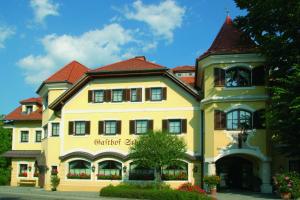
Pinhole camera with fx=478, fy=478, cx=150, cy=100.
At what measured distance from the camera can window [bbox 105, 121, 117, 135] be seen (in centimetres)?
3638

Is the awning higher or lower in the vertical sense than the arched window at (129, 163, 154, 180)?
higher

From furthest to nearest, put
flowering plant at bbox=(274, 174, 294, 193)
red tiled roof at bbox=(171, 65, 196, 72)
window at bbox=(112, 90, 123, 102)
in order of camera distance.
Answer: red tiled roof at bbox=(171, 65, 196, 72), window at bbox=(112, 90, 123, 102), flowering plant at bbox=(274, 174, 294, 193)

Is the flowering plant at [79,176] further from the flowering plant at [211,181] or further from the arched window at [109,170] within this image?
the flowering plant at [211,181]

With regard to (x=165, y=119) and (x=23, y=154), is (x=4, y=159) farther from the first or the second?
(x=165, y=119)

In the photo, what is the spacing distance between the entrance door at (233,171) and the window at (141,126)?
5933mm

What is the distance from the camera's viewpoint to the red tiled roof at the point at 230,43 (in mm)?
31953

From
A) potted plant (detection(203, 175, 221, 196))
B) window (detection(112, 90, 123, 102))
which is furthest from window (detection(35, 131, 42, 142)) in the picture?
potted plant (detection(203, 175, 221, 196))

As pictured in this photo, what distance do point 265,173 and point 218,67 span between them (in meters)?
7.59

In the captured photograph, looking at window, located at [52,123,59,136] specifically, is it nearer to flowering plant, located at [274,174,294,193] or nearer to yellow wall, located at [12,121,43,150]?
yellow wall, located at [12,121,43,150]

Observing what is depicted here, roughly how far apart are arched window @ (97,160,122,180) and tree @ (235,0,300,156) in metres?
12.1

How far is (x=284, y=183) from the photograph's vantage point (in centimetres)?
2598

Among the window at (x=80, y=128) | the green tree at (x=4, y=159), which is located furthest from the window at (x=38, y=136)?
the window at (x=80, y=128)

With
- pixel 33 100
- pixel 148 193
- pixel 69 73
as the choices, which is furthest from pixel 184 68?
pixel 148 193

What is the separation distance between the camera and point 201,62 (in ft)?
109
